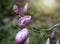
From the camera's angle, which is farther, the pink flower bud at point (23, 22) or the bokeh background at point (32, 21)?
the bokeh background at point (32, 21)

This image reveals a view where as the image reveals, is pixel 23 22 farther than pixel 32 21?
No

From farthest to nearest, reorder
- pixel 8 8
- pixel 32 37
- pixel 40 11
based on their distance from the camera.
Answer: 1. pixel 40 11
2. pixel 8 8
3. pixel 32 37

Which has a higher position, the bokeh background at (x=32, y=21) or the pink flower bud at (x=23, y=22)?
the pink flower bud at (x=23, y=22)

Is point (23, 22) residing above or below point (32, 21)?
above

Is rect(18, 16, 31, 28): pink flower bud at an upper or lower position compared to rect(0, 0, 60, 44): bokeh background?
upper

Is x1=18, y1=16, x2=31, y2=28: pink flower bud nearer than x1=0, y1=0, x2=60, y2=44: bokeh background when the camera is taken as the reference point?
Yes

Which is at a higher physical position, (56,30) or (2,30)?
(56,30)

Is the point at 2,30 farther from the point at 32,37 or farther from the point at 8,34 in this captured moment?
the point at 32,37

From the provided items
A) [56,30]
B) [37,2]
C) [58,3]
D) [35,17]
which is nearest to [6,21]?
[35,17]
